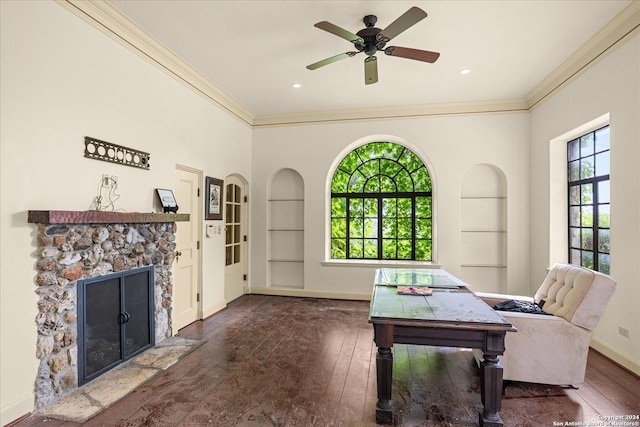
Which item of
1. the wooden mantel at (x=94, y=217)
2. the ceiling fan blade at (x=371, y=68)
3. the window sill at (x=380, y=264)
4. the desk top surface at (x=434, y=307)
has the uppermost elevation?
the ceiling fan blade at (x=371, y=68)

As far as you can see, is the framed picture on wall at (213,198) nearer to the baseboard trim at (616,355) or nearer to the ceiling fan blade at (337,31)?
the ceiling fan blade at (337,31)

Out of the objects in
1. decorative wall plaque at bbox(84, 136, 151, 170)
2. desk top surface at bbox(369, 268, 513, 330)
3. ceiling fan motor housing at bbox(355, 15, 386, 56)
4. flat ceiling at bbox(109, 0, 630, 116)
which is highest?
flat ceiling at bbox(109, 0, 630, 116)

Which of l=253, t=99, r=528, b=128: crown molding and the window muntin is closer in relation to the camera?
the window muntin

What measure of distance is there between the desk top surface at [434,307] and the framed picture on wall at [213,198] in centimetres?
260

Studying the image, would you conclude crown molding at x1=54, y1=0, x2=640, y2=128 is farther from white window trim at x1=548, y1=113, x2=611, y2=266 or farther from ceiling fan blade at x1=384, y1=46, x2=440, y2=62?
ceiling fan blade at x1=384, y1=46, x2=440, y2=62

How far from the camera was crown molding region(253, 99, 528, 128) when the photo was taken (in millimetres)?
5012

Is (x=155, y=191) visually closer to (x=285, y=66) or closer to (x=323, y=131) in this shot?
(x=285, y=66)

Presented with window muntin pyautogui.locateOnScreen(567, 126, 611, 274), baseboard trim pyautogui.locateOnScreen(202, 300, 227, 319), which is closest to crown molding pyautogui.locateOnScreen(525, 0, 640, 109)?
window muntin pyautogui.locateOnScreen(567, 126, 611, 274)

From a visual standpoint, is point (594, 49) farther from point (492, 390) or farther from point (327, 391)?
point (327, 391)

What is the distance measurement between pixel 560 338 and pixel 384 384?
4.73 ft

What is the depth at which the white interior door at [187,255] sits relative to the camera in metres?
4.01

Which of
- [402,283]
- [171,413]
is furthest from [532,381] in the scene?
[171,413]

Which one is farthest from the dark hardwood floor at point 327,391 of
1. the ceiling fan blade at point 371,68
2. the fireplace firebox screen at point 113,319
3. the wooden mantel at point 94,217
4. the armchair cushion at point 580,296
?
the ceiling fan blade at point 371,68

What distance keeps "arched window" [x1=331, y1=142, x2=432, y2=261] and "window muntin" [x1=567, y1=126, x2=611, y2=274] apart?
6.44 feet
